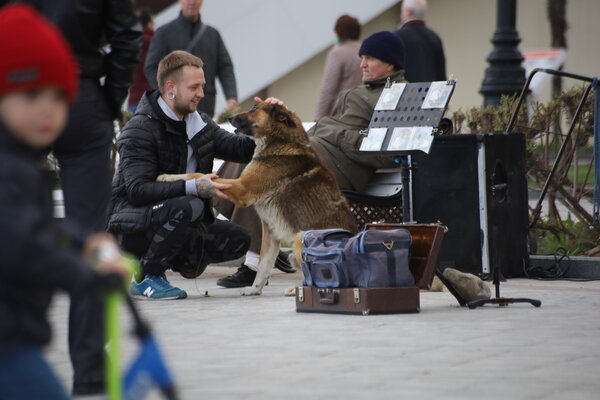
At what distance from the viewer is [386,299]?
23.8 feet

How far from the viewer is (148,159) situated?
26.6ft

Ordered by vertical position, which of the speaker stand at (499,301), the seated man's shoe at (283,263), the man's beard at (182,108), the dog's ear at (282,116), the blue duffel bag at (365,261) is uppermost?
the man's beard at (182,108)

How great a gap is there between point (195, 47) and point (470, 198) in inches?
164

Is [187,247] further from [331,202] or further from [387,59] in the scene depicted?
[387,59]

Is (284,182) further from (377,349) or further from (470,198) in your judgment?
(377,349)

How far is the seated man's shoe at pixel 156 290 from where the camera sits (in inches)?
324

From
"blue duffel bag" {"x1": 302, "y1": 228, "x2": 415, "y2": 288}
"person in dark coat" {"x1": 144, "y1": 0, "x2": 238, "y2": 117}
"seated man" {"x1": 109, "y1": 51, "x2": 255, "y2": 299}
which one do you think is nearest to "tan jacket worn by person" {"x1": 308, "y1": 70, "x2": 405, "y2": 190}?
"seated man" {"x1": 109, "y1": 51, "x2": 255, "y2": 299}

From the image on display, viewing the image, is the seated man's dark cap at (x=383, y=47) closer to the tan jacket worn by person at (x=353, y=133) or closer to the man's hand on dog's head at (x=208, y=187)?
the tan jacket worn by person at (x=353, y=133)

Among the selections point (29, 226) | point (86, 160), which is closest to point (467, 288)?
point (86, 160)

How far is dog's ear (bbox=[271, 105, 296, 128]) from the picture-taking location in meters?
8.48

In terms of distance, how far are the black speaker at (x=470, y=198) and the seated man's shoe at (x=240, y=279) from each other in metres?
1.27

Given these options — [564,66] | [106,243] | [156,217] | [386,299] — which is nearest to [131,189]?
[156,217]

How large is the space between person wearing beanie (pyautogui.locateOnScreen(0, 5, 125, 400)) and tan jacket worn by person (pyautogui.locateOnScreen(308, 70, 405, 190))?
653cm

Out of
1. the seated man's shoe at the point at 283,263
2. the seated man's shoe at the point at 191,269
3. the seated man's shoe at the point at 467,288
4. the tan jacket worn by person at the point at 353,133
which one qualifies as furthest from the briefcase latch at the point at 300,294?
the seated man's shoe at the point at 283,263
